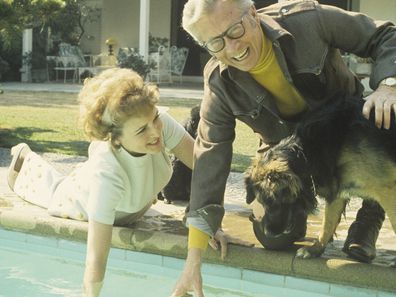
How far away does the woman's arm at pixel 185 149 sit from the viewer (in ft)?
14.4

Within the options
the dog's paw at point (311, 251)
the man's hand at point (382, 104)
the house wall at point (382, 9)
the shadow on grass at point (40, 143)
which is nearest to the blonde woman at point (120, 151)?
the dog's paw at point (311, 251)

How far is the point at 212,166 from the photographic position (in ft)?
11.8

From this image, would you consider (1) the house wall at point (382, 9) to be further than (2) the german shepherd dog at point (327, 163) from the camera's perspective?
Yes

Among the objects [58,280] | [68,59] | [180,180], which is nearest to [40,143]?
[180,180]

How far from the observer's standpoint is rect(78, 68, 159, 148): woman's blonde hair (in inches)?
147

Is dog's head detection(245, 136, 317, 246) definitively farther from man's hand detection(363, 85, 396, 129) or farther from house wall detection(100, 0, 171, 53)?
house wall detection(100, 0, 171, 53)

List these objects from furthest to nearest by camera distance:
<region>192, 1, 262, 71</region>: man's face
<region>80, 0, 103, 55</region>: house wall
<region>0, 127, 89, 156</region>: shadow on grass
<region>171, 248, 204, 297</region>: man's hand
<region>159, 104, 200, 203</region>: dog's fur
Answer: <region>80, 0, 103, 55</region>: house wall < <region>0, 127, 89, 156</region>: shadow on grass < <region>159, 104, 200, 203</region>: dog's fur < <region>192, 1, 262, 71</region>: man's face < <region>171, 248, 204, 297</region>: man's hand

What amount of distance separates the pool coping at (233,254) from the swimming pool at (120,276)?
0.04m

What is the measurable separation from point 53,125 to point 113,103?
25.2 feet

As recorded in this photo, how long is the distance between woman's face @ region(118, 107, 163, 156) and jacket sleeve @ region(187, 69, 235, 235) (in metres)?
0.28

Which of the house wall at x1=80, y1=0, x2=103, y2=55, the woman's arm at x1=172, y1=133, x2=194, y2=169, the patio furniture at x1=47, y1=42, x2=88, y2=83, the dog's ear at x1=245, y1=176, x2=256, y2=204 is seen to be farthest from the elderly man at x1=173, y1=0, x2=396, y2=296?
the house wall at x1=80, y1=0, x2=103, y2=55

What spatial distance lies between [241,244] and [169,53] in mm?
17085

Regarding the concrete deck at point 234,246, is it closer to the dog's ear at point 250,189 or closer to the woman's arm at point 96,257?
the dog's ear at point 250,189

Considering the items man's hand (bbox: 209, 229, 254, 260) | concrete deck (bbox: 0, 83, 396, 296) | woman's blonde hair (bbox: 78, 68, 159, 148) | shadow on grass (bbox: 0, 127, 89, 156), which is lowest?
shadow on grass (bbox: 0, 127, 89, 156)
